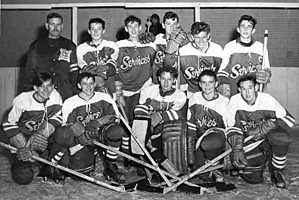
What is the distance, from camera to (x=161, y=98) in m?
4.12

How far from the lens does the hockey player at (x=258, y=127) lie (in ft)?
12.2

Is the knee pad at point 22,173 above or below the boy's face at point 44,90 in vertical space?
below

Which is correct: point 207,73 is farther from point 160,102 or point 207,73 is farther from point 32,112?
point 32,112

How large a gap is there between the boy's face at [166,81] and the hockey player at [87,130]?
0.40m

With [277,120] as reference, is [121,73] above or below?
above

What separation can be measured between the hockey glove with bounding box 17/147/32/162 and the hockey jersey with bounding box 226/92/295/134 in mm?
1431

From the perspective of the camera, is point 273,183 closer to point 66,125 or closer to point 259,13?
point 66,125

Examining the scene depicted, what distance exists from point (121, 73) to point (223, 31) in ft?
6.91

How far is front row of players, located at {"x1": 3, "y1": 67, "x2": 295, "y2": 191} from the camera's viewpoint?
377 centimetres

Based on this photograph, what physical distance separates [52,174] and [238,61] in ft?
5.55

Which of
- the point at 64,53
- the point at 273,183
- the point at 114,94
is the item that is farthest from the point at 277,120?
the point at 64,53

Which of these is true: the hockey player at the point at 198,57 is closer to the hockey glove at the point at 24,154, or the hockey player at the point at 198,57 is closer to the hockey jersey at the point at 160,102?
the hockey jersey at the point at 160,102

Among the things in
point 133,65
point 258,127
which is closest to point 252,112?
point 258,127

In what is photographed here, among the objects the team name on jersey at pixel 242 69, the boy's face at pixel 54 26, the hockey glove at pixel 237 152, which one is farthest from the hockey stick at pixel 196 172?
the boy's face at pixel 54 26
